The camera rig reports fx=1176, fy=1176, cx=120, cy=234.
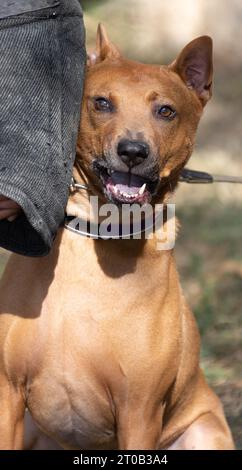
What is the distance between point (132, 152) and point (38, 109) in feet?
1.38

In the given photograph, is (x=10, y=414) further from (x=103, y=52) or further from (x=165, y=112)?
(x=103, y=52)

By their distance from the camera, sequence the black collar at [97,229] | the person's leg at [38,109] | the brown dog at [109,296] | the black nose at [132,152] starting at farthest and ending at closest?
the black collar at [97,229] → the brown dog at [109,296] → the black nose at [132,152] → the person's leg at [38,109]

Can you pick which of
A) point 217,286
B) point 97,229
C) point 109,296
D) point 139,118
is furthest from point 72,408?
point 217,286

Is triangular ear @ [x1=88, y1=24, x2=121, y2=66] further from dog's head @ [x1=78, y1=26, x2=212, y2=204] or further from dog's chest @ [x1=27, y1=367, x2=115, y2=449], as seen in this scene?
dog's chest @ [x1=27, y1=367, x2=115, y2=449]

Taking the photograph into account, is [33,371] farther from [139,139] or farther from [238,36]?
[238,36]

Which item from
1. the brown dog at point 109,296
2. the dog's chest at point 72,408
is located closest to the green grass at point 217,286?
the dog's chest at point 72,408

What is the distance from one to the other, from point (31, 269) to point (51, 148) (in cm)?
61

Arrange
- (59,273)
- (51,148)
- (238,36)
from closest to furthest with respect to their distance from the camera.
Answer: (51,148) < (59,273) < (238,36)

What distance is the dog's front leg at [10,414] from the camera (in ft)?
16.7

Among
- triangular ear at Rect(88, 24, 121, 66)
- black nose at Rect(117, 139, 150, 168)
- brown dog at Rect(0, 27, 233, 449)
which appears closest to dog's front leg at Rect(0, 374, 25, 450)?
brown dog at Rect(0, 27, 233, 449)

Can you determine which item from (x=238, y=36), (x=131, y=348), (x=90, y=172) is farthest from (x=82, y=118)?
(x=238, y=36)

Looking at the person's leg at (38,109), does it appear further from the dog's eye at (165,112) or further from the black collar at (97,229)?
the dog's eye at (165,112)

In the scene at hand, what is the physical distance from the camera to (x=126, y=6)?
13211 millimetres

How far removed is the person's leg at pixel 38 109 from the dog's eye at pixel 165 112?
0.37 meters
